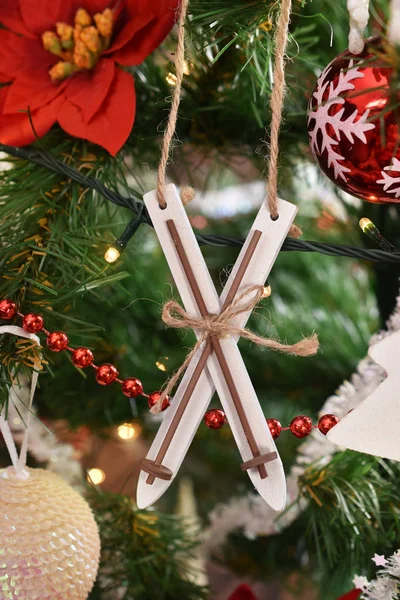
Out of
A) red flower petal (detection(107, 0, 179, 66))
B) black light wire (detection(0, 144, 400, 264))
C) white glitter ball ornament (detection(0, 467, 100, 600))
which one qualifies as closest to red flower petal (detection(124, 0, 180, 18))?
red flower petal (detection(107, 0, 179, 66))

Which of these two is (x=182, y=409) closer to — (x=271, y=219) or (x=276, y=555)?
(x=271, y=219)

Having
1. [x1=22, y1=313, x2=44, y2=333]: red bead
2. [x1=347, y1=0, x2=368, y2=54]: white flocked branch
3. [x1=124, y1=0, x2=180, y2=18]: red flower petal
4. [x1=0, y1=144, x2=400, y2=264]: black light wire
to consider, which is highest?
[x1=347, y1=0, x2=368, y2=54]: white flocked branch

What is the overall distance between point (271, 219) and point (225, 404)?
11 centimetres

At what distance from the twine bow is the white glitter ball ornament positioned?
0.11 metres

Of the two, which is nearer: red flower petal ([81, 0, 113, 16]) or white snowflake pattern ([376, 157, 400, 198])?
white snowflake pattern ([376, 157, 400, 198])

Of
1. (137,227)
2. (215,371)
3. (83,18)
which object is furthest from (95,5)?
(215,371)

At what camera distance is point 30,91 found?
46 cm

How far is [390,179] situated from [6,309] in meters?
0.25

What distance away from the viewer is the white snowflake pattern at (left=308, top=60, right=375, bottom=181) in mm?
339

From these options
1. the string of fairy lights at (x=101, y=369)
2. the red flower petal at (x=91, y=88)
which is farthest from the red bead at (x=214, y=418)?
the red flower petal at (x=91, y=88)

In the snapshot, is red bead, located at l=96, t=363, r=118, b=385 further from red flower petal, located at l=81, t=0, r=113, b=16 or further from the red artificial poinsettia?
red flower petal, located at l=81, t=0, r=113, b=16

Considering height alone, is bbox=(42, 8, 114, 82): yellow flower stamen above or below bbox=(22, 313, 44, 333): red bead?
above

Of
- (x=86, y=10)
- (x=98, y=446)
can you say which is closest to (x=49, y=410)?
(x=98, y=446)

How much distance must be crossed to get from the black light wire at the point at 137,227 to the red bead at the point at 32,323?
0.07 meters
